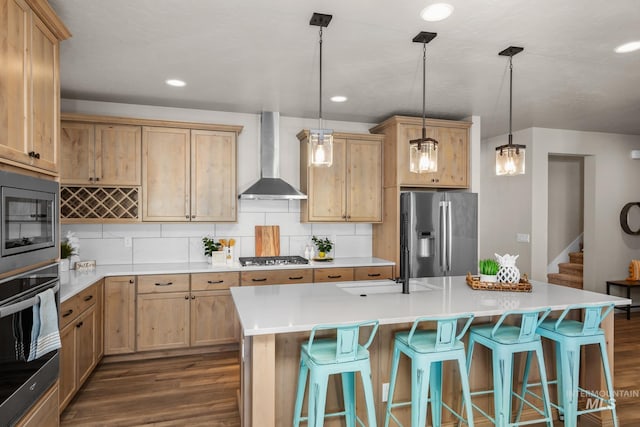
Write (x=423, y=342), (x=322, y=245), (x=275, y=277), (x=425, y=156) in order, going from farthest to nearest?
1. (x=322, y=245)
2. (x=275, y=277)
3. (x=425, y=156)
4. (x=423, y=342)

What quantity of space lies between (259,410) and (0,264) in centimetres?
133

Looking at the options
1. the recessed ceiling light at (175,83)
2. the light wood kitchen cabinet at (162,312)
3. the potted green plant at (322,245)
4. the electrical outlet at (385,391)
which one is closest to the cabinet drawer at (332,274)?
the potted green plant at (322,245)

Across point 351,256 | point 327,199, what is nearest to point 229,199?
point 327,199

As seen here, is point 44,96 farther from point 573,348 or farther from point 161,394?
point 573,348

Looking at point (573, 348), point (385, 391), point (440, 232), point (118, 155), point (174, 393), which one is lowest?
point (174, 393)

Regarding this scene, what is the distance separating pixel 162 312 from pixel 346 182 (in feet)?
7.93

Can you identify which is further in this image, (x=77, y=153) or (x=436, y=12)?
(x=77, y=153)

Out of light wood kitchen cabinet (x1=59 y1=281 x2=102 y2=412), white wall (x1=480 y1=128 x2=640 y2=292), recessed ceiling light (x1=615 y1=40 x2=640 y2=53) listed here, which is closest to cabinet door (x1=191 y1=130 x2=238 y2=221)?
light wood kitchen cabinet (x1=59 y1=281 x2=102 y2=412)

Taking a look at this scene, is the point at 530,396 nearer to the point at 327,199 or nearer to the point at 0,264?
the point at 327,199

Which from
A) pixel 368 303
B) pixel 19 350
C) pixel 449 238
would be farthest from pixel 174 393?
pixel 449 238

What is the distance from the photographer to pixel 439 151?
4559 mm

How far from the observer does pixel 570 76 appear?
11.1ft

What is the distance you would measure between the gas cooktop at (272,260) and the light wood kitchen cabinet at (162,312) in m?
0.68

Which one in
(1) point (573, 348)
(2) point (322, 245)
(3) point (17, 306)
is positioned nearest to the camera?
(3) point (17, 306)
